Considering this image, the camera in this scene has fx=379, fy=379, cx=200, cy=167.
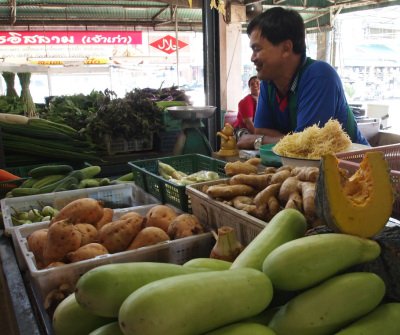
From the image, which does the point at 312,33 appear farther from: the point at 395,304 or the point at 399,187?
the point at 395,304

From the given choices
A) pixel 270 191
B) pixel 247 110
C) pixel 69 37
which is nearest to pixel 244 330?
pixel 270 191

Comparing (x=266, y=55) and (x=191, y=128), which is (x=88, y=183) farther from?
(x=266, y=55)

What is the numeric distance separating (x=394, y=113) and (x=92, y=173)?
11020 millimetres

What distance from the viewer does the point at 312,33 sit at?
8.95m

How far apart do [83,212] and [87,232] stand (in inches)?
5.4

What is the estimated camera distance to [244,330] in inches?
28.6

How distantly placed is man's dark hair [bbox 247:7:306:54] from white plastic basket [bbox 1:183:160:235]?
144 cm

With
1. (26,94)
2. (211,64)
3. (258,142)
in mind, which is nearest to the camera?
(258,142)

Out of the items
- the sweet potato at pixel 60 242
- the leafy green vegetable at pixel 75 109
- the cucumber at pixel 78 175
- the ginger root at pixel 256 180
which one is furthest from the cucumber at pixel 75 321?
the leafy green vegetable at pixel 75 109

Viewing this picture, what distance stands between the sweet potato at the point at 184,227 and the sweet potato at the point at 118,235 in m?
0.15

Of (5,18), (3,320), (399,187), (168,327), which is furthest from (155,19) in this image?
(168,327)

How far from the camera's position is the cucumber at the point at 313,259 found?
780 mm

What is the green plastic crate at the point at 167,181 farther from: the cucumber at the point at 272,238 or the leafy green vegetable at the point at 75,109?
the leafy green vegetable at the point at 75,109

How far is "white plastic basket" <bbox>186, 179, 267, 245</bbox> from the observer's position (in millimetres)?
1368
